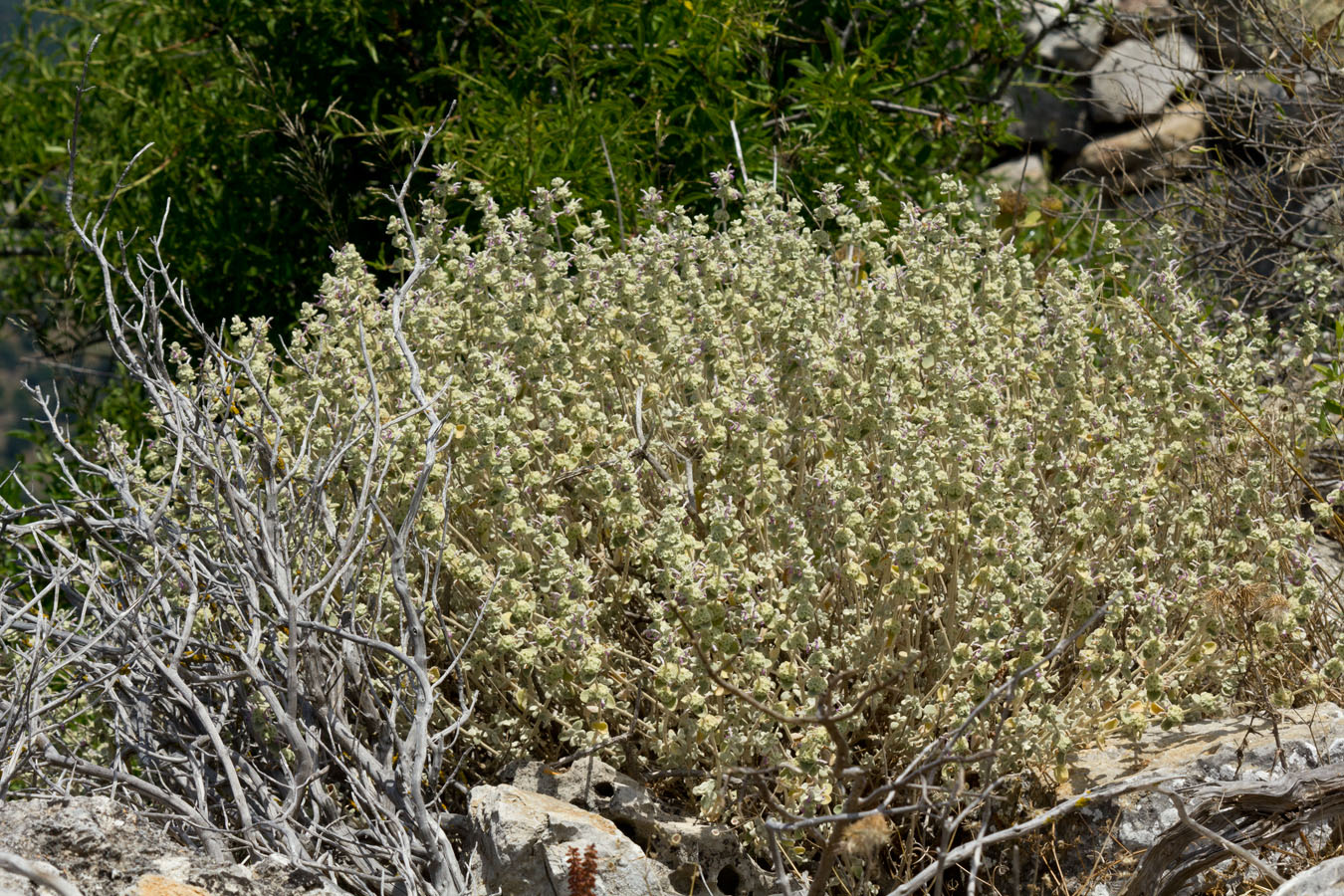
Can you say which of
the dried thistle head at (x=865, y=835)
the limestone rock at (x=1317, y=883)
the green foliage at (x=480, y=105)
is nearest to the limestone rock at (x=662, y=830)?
the dried thistle head at (x=865, y=835)

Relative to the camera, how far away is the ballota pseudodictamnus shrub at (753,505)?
9.31 ft

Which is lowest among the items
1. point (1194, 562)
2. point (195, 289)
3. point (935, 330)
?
point (195, 289)

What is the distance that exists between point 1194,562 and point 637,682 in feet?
4.29

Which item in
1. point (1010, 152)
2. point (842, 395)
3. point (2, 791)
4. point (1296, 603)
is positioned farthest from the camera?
point (1010, 152)

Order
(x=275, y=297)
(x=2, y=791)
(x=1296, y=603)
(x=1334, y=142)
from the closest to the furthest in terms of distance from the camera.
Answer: (x=2, y=791) → (x=1296, y=603) → (x=1334, y=142) → (x=275, y=297)

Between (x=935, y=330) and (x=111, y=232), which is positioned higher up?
(x=935, y=330)

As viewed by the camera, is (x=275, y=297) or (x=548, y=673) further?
(x=275, y=297)

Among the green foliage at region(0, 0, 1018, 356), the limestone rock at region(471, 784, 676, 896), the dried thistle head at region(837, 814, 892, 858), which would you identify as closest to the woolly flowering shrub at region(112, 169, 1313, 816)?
the limestone rock at region(471, 784, 676, 896)

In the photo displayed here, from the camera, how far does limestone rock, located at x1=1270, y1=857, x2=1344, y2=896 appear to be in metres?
2.44

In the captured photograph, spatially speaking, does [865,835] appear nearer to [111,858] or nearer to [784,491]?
[784,491]

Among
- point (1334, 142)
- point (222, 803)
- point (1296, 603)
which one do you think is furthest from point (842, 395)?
point (1334, 142)

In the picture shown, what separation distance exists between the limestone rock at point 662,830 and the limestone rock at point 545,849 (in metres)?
0.08

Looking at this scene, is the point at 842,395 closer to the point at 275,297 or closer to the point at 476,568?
the point at 476,568

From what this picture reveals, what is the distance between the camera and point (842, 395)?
324 centimetres
